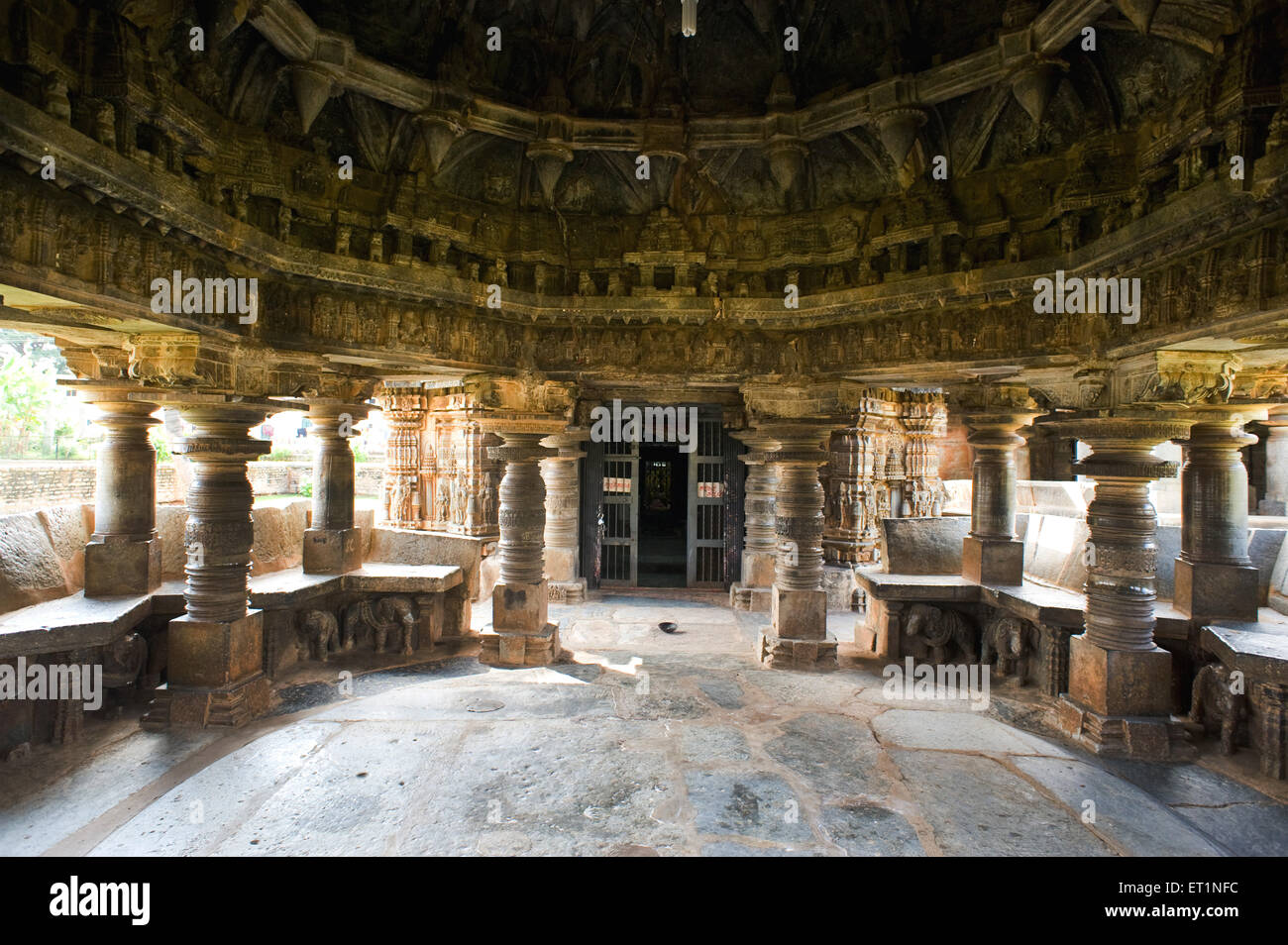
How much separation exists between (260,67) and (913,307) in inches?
239

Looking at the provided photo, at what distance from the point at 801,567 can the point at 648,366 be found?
128 inches

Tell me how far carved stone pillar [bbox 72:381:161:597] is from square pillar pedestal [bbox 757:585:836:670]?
7514 mm

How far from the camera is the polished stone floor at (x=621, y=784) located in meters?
4.30

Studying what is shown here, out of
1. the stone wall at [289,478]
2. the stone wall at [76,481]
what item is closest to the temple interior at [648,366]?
the stone wall at [76,481]

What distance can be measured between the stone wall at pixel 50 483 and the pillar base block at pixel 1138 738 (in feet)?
54.4

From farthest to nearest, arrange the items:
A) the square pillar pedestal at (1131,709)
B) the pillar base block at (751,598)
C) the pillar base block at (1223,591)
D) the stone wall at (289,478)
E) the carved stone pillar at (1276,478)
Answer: the stone wall at (289,478)
the pillar base block at (751,598)
the carved stone pillar at (1276,478)
the pillar base block at (1223,591)
the square pillar pedestal at (1131,709)

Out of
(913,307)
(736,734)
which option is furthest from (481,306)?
(736,734)

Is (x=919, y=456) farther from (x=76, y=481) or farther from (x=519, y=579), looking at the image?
(x=76, y=481)

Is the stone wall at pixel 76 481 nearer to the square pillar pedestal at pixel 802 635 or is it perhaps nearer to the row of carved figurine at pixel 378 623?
the row of carved figurine at pixel 378 623

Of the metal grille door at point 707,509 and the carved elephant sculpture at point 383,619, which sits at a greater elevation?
the metal grille door at point 707,509

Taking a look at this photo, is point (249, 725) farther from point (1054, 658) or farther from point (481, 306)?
point (1054, 658)

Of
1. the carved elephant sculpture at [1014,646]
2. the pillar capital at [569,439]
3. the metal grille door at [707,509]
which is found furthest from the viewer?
the metal grille door at [707,509]

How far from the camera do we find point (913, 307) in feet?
20.2

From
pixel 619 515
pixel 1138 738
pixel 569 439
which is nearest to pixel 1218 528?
pixel 1138 738
